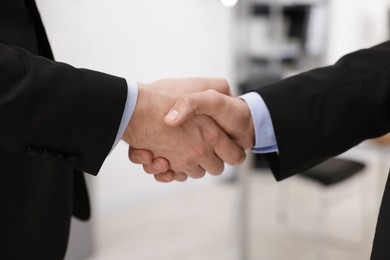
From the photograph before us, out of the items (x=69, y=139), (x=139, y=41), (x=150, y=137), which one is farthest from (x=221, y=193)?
(x=69, y=139)

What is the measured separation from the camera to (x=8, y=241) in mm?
903

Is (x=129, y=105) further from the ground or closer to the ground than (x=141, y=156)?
further from the ground

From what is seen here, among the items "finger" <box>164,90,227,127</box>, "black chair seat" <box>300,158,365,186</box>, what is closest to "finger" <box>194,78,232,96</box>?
"finger" <box>164,90,227,127</box>

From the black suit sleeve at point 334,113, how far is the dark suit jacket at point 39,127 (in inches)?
15.6

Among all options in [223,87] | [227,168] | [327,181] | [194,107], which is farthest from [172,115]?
[227,168]

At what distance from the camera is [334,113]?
3.19 ft

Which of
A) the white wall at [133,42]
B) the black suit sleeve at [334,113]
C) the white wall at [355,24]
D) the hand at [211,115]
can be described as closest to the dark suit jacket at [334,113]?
the black suit sleeve at [334,113]

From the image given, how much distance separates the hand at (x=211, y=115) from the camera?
0.98m

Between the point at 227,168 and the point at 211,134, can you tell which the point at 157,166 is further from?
the point at 227,168

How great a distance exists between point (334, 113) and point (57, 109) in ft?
1.97

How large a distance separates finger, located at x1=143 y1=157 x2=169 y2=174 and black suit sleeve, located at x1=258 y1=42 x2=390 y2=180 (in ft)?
0.96

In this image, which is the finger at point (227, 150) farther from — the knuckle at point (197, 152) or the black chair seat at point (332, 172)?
the black chair seat at point (332, 172)

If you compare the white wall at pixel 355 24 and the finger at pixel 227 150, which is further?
the white wall at pixel 355 24

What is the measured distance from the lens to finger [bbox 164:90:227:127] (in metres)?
0.96
